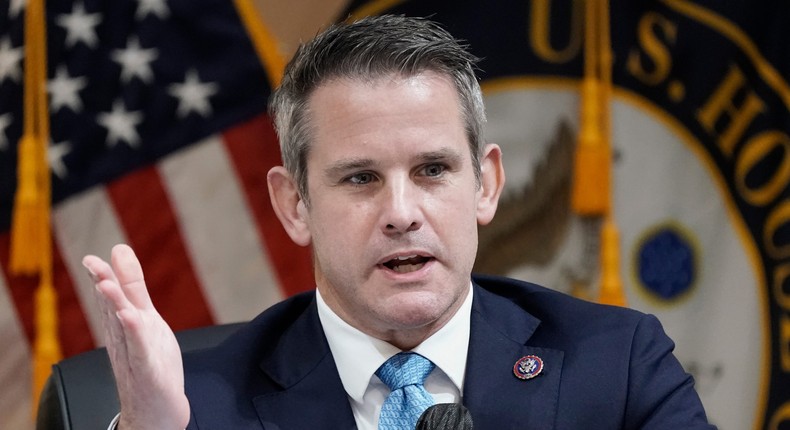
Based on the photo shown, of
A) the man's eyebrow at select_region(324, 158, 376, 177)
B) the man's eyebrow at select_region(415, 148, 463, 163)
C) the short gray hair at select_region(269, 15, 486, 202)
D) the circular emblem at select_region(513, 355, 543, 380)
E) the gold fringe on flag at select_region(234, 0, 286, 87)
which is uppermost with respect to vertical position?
the gold fringe on flag at select_region(234, 0, 286, 87)

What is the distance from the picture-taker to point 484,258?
4125 millimetres

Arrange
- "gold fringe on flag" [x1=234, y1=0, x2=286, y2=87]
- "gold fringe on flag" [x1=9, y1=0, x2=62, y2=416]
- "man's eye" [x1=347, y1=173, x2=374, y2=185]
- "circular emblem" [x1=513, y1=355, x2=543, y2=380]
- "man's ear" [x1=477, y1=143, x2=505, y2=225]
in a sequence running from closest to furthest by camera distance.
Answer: "man's eye" [x1=347, y1=173, x2=374, y2=185] → "circular emblem" [x1=513, y1=355, x2=543, y2=380] → "man's ear" [x1=477, y1=143, x2=505, y2=225] → "gold fringe on flag" [x1=9, y1=0, x2=62, y2=416] → "gold fringe on flag" [x1=234, y1=0, x2=286, y2=87]

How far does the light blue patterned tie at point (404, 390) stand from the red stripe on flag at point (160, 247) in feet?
6.05

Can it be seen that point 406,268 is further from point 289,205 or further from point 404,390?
point 289,205

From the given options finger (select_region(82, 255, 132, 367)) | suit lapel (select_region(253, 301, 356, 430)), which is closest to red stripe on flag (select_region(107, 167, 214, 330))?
suit lapel (select_region(253, 301, 356, 430))

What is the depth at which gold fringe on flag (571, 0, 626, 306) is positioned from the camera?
3914 millimetres

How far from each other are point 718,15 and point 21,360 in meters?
2.62

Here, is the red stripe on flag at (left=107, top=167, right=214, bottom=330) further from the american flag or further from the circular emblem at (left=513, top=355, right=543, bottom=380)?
the circular emblem at (left=513, top=355, right=543, bottom=380)

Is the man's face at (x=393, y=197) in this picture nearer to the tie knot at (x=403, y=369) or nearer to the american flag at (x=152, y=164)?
the tie knot at (x=403, y=369)

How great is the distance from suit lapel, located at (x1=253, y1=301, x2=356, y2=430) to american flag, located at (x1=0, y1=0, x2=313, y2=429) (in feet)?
5.38

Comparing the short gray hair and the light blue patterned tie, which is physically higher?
the short gray hair

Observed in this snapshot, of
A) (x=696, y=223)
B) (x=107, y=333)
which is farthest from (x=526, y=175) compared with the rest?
(x=107, y=333)

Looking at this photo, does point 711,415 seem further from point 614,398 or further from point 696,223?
point 614,398

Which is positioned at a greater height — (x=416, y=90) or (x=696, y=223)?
(x=416, y=90)
